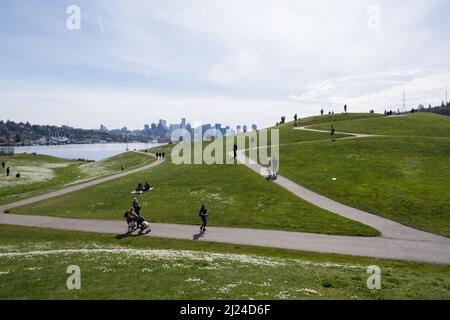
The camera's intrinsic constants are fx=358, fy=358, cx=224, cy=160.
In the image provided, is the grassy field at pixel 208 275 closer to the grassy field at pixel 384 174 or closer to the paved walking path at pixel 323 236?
the paved walking path at pixel 323 236

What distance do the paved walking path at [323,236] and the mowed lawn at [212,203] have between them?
1.68 meters

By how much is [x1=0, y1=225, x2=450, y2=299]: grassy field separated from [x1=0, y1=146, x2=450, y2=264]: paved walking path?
2.07 meters

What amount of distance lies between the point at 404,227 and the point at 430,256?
24.5 ft

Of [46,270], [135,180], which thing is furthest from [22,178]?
[46,270]

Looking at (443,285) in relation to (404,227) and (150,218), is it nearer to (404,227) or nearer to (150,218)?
(404,227)

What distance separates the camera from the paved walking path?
27.9 m

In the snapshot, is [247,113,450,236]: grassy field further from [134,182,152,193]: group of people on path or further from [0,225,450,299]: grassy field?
[134,182,152,193]: group of people on path

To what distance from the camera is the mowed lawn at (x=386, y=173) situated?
126 feet

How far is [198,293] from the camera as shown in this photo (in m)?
17.2

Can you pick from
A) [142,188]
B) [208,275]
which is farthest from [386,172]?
[208,275]

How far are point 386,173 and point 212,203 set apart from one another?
2606 centimetres

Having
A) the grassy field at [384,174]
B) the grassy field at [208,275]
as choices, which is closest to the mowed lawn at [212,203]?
the grassy field at [384,174]

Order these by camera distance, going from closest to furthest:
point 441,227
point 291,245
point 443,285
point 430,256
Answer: point 443,285 → point 430,256 → point 291,245 → point 441,227

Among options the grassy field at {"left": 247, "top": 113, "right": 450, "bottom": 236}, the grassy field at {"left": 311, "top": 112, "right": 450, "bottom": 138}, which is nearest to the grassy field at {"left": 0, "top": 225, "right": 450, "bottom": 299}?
the grassy field at {"left": 247, "top": 113, "right": 450, "bottom": 236}
